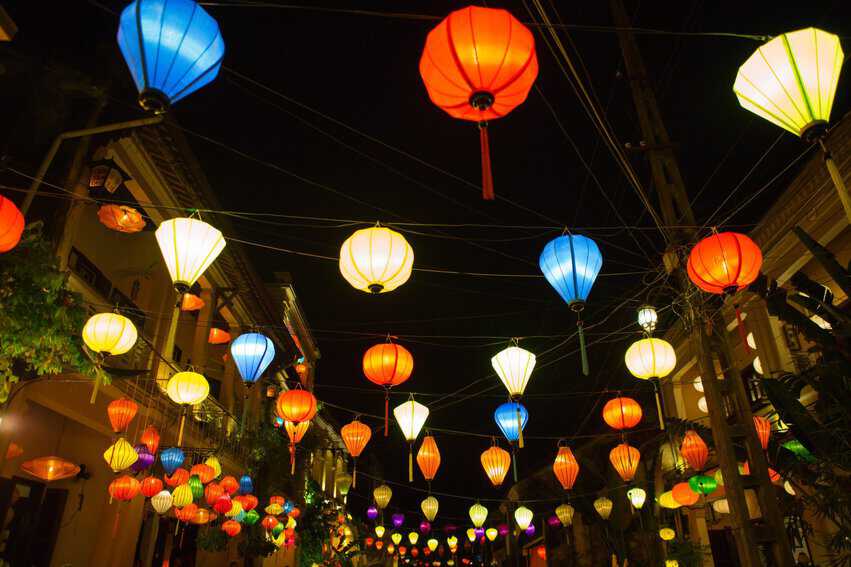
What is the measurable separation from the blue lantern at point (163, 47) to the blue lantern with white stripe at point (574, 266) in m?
4.33

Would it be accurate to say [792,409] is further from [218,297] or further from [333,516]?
[333,516]

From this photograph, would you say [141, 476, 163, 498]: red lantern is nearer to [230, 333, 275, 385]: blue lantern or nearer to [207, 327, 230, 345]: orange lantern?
[230, 333, 275, 385]: blue lantern

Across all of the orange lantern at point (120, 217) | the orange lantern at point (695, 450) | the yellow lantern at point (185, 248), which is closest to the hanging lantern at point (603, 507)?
the orange lantern at point (695, 450)

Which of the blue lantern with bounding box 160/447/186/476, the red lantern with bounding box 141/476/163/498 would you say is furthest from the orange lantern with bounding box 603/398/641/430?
the red lantern with bounding box 141/476/163/498

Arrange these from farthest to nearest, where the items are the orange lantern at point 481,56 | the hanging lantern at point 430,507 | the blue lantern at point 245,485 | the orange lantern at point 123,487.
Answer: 1. the hanging lantern at point 430,507
2. the blue lantern at point 245,485
3. the orange lantern at point 123,487
4. the orange lantern at point 481,56

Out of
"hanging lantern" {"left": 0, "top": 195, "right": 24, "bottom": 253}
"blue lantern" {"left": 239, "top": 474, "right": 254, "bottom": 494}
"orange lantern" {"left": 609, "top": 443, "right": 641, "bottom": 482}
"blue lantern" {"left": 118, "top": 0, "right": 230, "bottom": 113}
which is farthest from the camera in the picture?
"blue lantern" {"left": 239, "top": 474, "right": 254, "bottom": 494}

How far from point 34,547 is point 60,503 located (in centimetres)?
82

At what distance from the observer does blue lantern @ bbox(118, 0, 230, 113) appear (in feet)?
14.7

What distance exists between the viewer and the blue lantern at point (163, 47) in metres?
4.47

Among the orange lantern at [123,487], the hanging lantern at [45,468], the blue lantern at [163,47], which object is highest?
the blue lantern at [163,47]

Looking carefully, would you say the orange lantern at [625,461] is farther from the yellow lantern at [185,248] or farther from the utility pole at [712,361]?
the yellow lantern at [185,248]

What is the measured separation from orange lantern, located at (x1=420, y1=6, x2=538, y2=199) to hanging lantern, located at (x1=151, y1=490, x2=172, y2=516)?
997 centimetres

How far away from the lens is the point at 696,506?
58.5 ft

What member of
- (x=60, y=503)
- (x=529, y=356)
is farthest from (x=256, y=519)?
(x=529, y=356)
